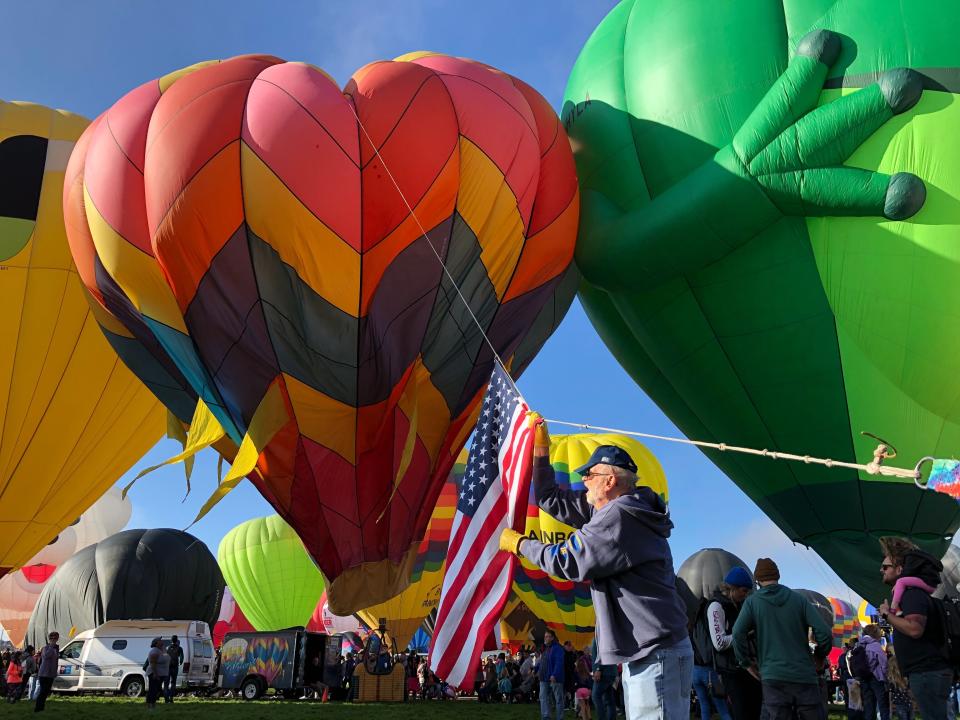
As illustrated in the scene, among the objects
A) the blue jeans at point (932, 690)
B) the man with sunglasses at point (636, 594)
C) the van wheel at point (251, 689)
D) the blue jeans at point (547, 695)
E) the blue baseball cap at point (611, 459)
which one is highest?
the blue baseball cap at point (611, 459)

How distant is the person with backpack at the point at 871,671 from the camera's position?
26.2 ft

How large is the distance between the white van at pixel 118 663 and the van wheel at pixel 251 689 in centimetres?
87

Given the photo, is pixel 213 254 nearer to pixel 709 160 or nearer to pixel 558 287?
pixel 558 287

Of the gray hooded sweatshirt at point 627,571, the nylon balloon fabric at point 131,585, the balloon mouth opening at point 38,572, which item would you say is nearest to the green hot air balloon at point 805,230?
the gray hooded sweatshirt at point 627,571

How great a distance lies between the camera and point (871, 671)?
8.02 m

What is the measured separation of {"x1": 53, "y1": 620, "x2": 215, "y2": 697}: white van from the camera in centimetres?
1588

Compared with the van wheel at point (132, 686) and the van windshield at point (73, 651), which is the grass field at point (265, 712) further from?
the van windshield at point (73, 651)

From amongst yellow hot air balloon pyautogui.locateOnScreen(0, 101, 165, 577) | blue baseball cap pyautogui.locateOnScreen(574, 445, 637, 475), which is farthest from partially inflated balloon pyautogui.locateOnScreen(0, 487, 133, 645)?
blue baseball cap pyautogui.locateOnScreen(574, 445, 637, 475)

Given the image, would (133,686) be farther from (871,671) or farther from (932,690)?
(932,690)

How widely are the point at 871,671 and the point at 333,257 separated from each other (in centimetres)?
597

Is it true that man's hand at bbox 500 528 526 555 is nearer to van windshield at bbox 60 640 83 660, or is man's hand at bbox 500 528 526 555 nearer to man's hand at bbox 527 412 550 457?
man's hand at bbox 527 412 550 457

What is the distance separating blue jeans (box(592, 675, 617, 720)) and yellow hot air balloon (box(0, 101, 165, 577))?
6.89m

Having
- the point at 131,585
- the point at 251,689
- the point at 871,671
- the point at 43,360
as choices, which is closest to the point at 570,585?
the point at 251,689

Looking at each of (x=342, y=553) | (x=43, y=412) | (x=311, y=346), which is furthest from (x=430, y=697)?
(x=311, y=346)
